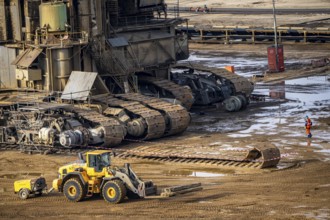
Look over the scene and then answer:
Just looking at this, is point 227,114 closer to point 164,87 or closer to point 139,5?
point 164,87

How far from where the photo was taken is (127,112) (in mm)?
42812

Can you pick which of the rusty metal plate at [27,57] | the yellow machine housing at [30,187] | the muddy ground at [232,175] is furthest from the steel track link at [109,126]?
the yellow machine housing at [30,187]

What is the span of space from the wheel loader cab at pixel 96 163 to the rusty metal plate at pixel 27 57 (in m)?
14.6

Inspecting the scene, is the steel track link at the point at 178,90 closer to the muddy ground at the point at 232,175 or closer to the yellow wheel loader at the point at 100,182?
the muddy ground at the point at 232,175

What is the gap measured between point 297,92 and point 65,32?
13.4 metres

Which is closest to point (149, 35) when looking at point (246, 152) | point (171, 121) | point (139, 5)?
point (139, 5)

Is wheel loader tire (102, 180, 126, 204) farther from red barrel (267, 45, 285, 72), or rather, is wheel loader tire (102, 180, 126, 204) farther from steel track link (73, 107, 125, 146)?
red barrel (267, 45, 285, 72)

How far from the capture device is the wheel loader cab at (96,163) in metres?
31.4

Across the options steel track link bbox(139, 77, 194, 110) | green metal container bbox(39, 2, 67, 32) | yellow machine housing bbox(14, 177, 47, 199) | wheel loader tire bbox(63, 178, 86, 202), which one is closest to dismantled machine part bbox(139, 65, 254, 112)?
steel track link bbox(139, 77, 194, 110)

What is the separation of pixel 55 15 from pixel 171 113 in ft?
22.6

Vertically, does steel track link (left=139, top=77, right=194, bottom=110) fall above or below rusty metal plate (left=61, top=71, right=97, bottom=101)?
below

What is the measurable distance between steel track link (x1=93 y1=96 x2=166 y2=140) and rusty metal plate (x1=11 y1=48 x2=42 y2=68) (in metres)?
4.01

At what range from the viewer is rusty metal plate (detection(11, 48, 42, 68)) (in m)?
45.3

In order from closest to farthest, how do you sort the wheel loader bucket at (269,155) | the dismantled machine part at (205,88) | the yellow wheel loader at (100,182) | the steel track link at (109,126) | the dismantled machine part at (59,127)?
1. the yellow wheel loader at (100,182)
2. the wheel loader bucket at (269,155)
3. the dismantled machine part at (59,127)
4. the steel track link at (109,126)
5. the dismantled machine part at (205,88)
